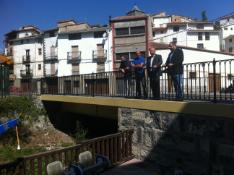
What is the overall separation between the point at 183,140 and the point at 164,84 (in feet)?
9.24

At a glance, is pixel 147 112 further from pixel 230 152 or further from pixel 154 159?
pixel 230 152

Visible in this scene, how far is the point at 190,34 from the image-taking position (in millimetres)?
61000

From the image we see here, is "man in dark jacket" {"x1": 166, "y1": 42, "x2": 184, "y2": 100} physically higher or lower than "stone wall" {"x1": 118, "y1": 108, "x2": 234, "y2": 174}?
higher

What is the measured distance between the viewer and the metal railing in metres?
7.77

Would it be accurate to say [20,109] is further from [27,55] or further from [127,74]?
[27,55]

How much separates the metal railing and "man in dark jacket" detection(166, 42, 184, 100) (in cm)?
223

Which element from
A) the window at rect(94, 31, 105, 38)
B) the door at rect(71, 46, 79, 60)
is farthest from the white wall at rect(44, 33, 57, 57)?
the window at rect(94, 31, 105, 38)

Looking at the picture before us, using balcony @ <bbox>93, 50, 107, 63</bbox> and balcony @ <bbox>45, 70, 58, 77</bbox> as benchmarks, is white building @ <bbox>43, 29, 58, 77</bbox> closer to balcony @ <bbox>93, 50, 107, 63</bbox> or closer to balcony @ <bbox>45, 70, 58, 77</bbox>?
balcony @ <bbox>45, 70, 58, 77</bbox>

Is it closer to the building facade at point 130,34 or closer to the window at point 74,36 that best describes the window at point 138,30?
Result: the building facade at point 130,34

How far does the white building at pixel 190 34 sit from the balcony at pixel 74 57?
18833 mm

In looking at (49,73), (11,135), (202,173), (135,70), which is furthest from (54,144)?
Answer: (49,73)

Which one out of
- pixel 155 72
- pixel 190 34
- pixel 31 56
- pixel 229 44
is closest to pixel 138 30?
pixel 190 34

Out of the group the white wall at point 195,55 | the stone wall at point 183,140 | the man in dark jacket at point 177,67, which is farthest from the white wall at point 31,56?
the man in dark jacket at point 177,67

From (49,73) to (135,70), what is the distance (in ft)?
146
